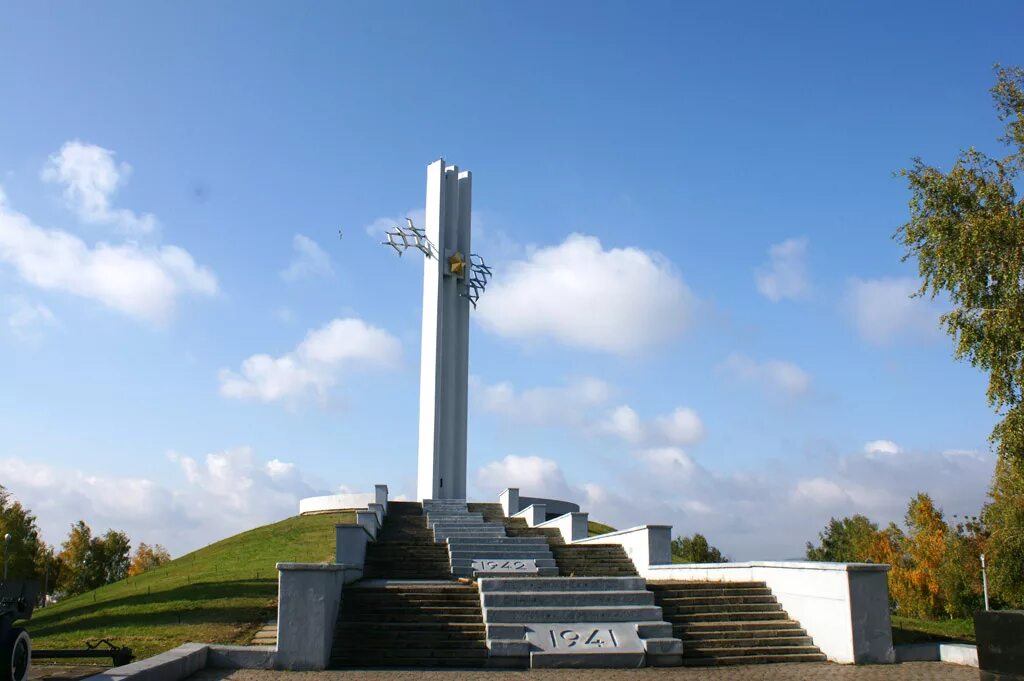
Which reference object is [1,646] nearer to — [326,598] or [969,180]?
[326,598]

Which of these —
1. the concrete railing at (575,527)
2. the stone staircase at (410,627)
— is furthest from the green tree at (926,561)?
the stone staircase at (410,627)

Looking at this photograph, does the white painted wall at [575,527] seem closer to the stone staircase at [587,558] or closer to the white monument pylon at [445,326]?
the stone staircase at [587,558]

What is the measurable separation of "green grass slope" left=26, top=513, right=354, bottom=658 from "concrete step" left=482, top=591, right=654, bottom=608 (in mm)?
4150

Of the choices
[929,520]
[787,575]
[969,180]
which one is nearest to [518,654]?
[787,575]

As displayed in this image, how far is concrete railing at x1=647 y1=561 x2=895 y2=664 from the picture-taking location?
12.2 meters

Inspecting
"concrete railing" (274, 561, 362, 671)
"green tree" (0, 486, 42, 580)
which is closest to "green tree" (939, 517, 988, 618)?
"concrete railing" (274, 561, 362, 671)

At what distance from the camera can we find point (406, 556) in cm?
1855

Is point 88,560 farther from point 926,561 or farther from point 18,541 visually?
point 926,561

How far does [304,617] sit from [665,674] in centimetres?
516

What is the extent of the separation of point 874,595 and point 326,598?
815 centimetres

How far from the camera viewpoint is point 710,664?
40.2ft

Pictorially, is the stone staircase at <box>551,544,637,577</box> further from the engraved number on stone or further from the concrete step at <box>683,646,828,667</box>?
the concrete step at <box>683,646,828,667</box>

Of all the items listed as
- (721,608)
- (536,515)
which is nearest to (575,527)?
(536,515)

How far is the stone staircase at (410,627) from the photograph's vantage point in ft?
39.7
